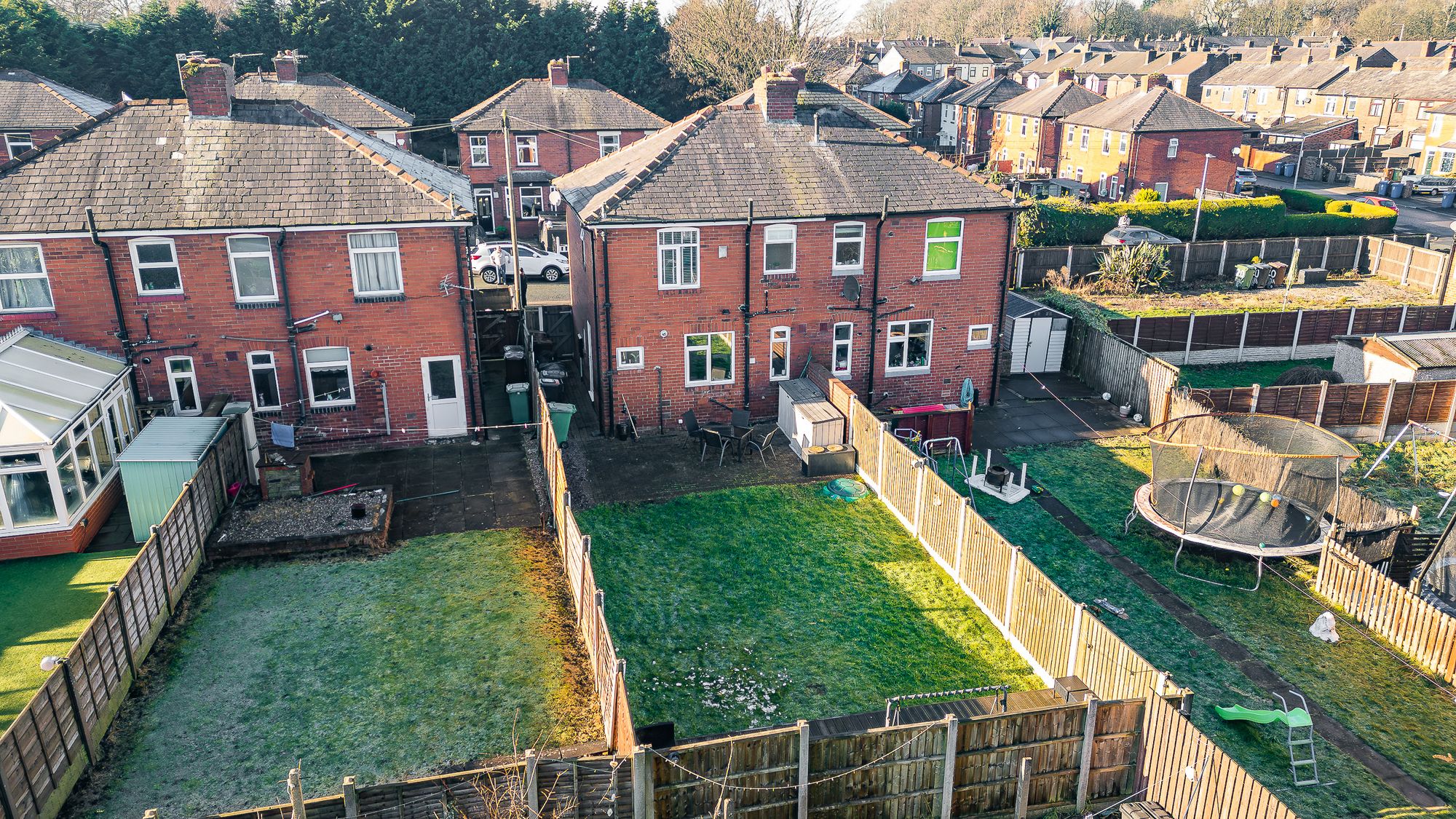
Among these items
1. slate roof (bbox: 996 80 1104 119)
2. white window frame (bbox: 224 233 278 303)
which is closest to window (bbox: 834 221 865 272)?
white window frame (bbox: 224 233 278 303)

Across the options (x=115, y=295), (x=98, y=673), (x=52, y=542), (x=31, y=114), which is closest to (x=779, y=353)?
(x=115, y=295)

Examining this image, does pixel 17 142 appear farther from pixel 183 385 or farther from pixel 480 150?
pixel 183 385

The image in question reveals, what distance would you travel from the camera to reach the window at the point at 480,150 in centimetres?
5059

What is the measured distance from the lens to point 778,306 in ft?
81.6

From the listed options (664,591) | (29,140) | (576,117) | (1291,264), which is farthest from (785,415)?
(29,140)

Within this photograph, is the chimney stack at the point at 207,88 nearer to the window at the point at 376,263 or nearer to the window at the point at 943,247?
the window at the point at 376,263

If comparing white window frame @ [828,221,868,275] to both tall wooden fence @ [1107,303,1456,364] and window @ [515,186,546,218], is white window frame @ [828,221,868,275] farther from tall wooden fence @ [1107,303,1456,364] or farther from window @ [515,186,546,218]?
window @ [515,186,546,218]

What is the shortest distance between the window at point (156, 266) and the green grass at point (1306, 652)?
2069cm

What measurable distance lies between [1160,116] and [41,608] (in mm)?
57544

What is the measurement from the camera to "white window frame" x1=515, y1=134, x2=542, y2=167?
50281 millimetres

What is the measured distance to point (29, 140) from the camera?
161ft

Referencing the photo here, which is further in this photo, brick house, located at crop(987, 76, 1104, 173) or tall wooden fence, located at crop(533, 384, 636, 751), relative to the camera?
brick house, located at crop(987, 76, 1104, 173)

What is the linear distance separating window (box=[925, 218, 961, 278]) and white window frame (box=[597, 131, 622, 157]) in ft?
96.1

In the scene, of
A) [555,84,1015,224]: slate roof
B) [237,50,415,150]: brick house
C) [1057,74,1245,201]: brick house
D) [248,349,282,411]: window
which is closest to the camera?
[248,349,282,411]: window
